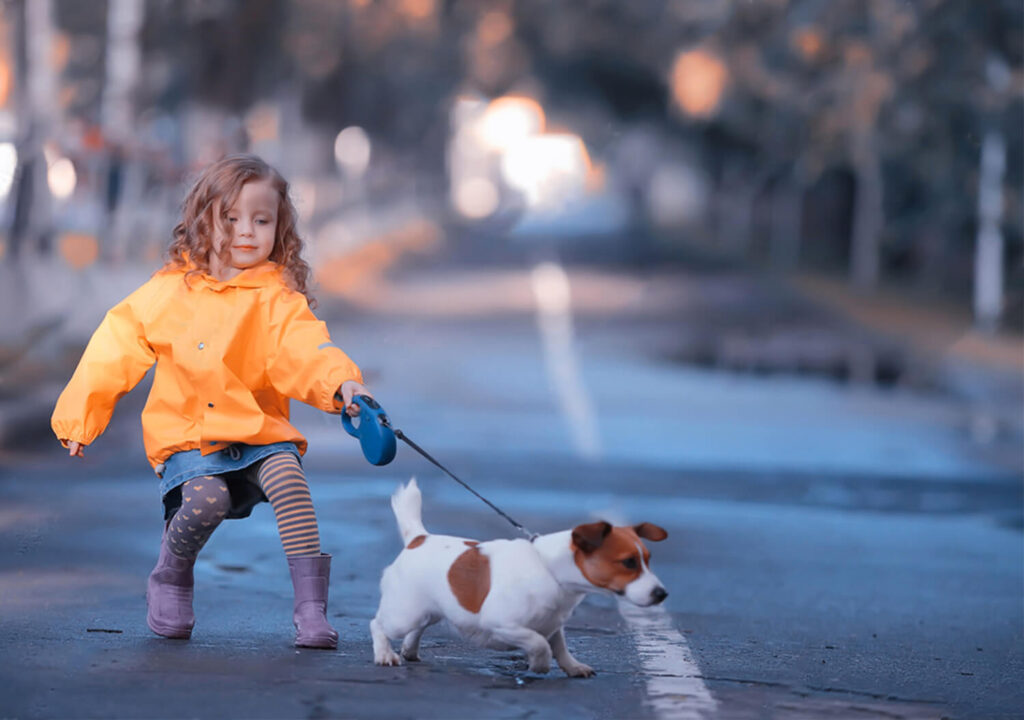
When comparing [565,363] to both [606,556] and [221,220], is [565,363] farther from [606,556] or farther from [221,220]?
[606,556]

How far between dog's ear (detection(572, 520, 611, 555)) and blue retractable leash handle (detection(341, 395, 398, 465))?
2.15 ft

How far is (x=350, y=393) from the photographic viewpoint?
5652mm

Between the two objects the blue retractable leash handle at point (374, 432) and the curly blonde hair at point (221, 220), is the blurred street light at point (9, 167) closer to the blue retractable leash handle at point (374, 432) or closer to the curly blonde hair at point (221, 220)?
the curly blonde hair at point (221, 220)

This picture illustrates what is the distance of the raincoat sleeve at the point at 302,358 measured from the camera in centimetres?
568

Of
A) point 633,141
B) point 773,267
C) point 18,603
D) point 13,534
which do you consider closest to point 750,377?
point 13,534

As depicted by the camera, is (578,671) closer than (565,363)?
Yes

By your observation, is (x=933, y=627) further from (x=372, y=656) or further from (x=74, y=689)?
(x=74, y=689)

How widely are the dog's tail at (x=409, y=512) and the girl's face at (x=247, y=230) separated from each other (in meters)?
0.90

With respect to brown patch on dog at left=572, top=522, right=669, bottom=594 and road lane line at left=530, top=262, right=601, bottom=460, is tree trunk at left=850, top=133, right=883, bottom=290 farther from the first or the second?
brown patch on dog at left=572, top=522, right=669, bottom=594

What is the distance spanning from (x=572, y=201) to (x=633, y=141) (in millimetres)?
5813

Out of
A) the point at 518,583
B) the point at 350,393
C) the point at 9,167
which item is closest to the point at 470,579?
the point at 518,583

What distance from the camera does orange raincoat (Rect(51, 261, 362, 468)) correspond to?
5719 millimetres

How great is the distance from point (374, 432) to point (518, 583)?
26.3 inches

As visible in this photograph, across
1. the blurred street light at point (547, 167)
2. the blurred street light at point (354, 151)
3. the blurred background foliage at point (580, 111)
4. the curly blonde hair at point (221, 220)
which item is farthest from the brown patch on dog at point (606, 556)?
the blurred street light at point (547, 167)
